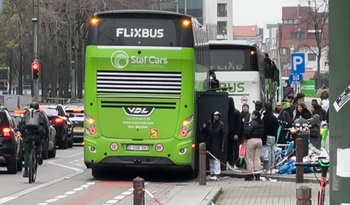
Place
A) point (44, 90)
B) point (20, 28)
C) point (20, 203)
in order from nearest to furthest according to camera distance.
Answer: point (20, 203) < point (20, 28) < point (44, 90)

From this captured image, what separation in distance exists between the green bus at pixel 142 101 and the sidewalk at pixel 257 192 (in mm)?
1454

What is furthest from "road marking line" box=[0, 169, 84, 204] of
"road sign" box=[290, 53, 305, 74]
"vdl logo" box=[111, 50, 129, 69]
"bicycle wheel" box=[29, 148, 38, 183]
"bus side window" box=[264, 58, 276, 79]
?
"road sign" box=[290, 53, 305, 74]

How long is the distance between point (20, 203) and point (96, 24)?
6150 mm

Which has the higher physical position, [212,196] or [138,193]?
[138,193]

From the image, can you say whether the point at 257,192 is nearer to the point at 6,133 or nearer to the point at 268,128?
the point at 268,128

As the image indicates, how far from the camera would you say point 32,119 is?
21438mm

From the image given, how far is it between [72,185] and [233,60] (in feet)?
37.2

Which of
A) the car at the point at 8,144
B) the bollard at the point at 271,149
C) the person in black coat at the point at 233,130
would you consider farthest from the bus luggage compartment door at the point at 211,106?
the car at the point at 8,144

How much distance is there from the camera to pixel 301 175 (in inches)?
834

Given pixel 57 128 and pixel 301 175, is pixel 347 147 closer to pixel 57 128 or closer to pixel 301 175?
pixel 301 175

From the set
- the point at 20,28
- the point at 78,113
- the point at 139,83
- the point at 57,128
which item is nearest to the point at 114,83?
the point at 139,83

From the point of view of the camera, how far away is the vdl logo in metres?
21.3

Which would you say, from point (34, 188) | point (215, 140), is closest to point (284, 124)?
point (215, 140)

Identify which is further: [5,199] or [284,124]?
[284,124]
